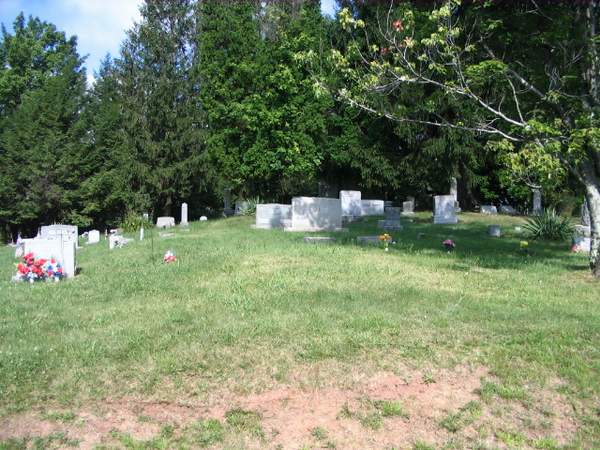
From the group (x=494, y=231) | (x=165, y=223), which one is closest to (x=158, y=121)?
(x=165, y=223)

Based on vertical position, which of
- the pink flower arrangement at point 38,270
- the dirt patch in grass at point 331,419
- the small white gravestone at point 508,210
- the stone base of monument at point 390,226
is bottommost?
the dirt patch in grass at point 331,419

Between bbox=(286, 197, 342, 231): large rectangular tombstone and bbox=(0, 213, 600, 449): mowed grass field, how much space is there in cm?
934

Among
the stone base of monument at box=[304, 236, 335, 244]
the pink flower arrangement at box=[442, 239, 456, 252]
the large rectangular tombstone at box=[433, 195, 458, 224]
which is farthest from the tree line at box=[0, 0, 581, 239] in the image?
the pink flower arrangement at box=[442, 239, 456, 252]

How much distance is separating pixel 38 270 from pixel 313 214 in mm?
9996

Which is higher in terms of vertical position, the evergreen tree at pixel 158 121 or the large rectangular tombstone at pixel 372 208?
the evergreen tree at pixel 158 121

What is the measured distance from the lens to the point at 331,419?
4598mm

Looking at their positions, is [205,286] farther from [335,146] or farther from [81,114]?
[81,114]

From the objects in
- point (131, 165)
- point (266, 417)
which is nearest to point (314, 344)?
point (266, 417)

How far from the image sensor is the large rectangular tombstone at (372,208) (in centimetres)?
2491

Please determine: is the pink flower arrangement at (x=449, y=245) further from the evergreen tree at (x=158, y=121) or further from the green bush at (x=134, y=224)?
the evergreen tree at (x=158, y=121)

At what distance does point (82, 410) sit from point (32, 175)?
88.1ft

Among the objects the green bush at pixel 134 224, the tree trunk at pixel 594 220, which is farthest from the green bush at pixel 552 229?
the green bush at pixel 134 224

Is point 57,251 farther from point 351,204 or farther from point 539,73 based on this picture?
point 351,204

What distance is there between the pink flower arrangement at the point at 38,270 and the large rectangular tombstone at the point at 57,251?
6.1 inches
